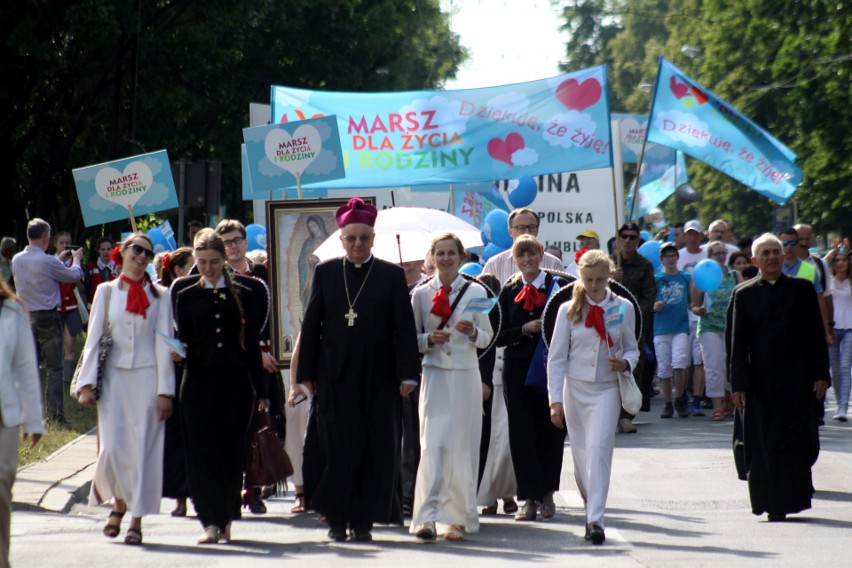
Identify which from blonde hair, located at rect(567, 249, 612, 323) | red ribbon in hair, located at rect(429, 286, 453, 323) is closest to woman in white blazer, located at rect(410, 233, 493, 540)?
red ribbon in hair, located at rect(429, 286, 453, 323)

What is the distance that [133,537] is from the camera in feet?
33.3

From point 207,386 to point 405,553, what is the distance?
1.66 metres

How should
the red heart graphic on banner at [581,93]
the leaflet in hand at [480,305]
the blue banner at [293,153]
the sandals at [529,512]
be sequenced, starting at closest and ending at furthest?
the leaflet in hand at [480,305] → the sandals at [529,512] → the blue banner at [293,153] → the red heart graphic on banner at [581,93]

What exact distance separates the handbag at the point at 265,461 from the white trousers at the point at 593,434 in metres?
1.97

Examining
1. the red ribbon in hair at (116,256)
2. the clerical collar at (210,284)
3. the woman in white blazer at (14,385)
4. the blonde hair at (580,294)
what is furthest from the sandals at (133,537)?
the red ribbon in hair at (116,256)

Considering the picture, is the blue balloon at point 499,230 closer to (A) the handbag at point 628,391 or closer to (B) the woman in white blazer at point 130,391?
(A) the handbag at point 628,391

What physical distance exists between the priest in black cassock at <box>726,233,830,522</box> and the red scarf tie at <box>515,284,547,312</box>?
133 cm

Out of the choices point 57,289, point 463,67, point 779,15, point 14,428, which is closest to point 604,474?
point 14,428

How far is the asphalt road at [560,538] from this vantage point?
30.6 feet

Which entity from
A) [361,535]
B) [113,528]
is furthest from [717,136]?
[113,528]

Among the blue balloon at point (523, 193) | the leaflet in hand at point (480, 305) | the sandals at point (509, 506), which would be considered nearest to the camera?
the leaflet in hand at point (480, 305)

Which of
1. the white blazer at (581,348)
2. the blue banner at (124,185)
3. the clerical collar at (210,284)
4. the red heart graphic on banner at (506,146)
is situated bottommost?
the white blazer at (581,348)

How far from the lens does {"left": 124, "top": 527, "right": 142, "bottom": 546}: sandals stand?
10.1m

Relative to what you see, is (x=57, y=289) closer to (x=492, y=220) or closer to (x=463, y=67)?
(x=492, y=220)
